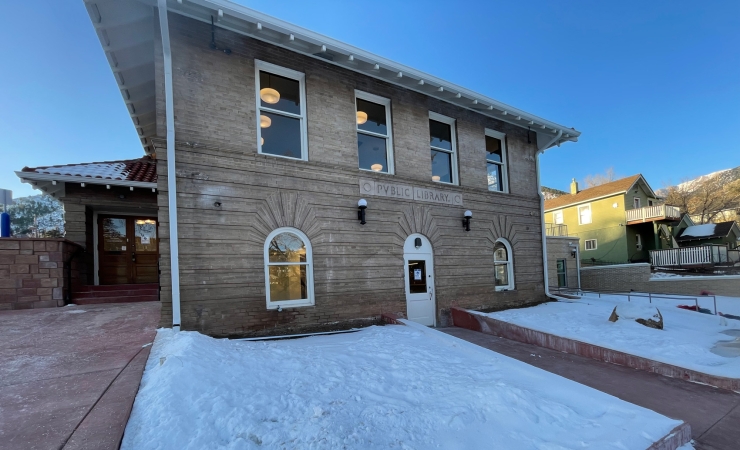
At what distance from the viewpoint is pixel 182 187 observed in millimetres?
5965

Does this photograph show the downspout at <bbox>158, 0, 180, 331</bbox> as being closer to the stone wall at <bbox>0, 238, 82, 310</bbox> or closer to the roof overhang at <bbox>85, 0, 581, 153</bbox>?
the roof overhang at <bbox>85, 0, 581, 153</bbox>

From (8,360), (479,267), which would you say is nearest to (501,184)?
(479,267)

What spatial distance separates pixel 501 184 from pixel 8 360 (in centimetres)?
1177

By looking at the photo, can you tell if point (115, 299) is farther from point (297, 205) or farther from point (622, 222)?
point (622, 222)

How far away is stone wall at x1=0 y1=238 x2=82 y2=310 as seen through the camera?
6.90 m

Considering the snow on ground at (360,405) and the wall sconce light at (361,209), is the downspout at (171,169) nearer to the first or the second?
the snow on ground at (360,405)

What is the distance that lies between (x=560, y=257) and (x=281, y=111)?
17411 mm

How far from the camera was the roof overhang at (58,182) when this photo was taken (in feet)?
27.3

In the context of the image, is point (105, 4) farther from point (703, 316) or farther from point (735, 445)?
point (703, 316)

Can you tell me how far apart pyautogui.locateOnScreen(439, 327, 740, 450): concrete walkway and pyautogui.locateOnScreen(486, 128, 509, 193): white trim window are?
6102 mm

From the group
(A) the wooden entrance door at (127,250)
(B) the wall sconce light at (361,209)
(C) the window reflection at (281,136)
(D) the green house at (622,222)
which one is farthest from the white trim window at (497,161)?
(D) the green house at (622,222)

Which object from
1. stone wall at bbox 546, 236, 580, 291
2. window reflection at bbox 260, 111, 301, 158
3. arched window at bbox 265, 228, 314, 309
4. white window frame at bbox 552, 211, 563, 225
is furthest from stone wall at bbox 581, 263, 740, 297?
window reflection at bbox 260, 111, 301, 158

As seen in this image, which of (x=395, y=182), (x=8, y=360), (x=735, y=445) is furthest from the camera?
(x=395, y=182)

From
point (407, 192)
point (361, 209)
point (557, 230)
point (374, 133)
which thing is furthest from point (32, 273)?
point (557, 230)
